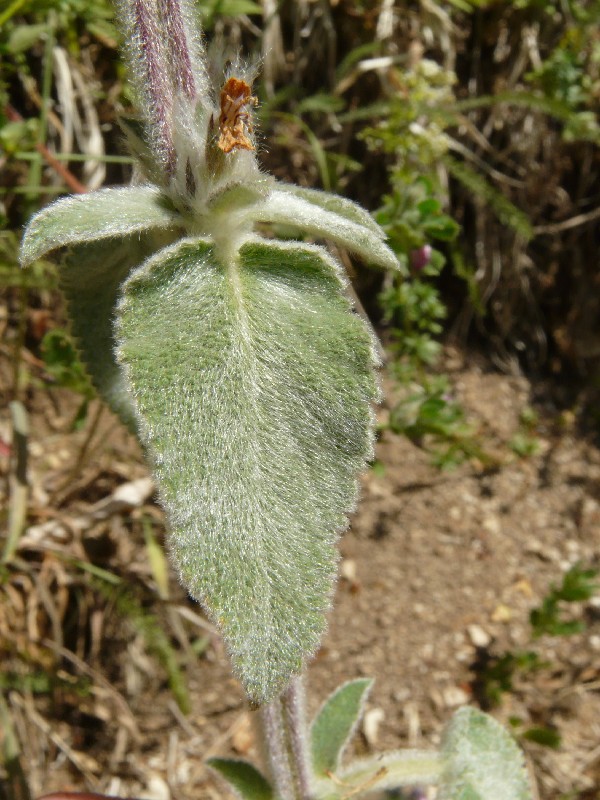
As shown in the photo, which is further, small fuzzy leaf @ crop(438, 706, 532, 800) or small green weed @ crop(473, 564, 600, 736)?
small green weed @ crop(473, 564, 600, 736)

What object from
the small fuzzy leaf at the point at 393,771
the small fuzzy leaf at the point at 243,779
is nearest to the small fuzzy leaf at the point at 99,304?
the small fuzzy leaf at the point at 243,779

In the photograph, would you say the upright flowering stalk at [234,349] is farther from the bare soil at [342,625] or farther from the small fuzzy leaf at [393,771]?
the bare soil at [342,625]

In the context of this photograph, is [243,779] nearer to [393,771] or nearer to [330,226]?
[393,771]

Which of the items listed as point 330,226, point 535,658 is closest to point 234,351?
point 330,226

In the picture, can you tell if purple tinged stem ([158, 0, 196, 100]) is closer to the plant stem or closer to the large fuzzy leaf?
the large fuzzy leaf

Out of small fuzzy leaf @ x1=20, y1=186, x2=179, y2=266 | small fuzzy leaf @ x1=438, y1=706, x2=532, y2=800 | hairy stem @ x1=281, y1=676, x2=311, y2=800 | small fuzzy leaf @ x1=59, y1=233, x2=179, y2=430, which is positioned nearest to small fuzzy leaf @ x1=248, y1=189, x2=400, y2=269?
small fuzzy leaf @ x1=20, y1=186, x2=179, y2=266

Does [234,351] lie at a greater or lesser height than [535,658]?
greater

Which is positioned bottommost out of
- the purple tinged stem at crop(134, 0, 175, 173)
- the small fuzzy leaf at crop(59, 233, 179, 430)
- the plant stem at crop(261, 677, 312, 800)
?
the plant stem at crop(261, 677, 312, 800)

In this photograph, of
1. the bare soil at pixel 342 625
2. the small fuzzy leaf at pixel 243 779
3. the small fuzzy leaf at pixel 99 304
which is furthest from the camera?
the bare soil at pixel 342 625
